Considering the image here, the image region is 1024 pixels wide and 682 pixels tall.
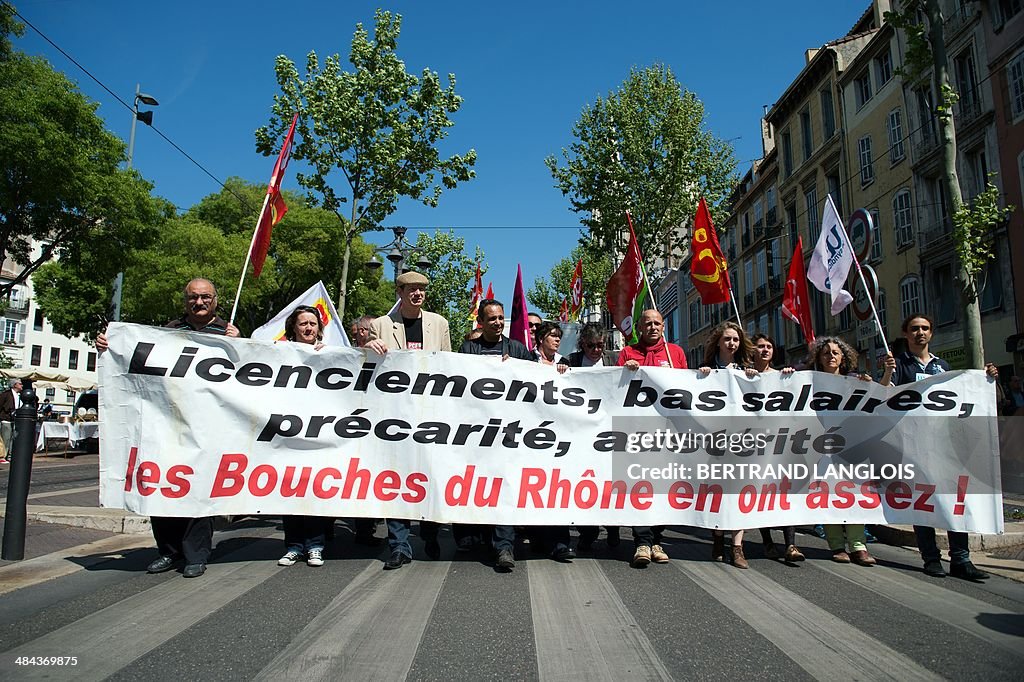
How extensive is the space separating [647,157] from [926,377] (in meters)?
20.5

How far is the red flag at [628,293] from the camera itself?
862 centimetres

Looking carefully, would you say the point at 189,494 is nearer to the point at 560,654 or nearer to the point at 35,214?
the point at 560,654

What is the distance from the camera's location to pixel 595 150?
82.0ft

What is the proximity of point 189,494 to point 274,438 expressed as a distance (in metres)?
0.68

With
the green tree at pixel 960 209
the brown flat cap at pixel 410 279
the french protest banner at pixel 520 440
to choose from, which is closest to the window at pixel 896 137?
the green tree at pixel 960 209

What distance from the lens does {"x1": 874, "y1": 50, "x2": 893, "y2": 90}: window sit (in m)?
25.3

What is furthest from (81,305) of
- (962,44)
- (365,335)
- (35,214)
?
(962,44)

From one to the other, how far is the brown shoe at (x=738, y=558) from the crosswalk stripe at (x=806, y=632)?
263mm

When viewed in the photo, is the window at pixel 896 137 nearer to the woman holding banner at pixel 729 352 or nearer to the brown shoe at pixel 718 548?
the woman holding banner at pixel 729 352

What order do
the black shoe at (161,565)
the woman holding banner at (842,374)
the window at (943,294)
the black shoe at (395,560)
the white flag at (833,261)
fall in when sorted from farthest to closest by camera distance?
the window at (943,294) < the white flag at (833,261) < the woman holding banner at (842,374) < the black shoe at (395,560) < the black shoe at (161,565)

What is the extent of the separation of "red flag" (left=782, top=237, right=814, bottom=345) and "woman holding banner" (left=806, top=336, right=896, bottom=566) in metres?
6.19

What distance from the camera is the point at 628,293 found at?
31.8ft

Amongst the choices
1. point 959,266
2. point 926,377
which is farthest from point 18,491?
point 959,266

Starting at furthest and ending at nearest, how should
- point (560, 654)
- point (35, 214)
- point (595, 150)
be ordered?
point (595, 150), point (35, 214), point (560, 654)
